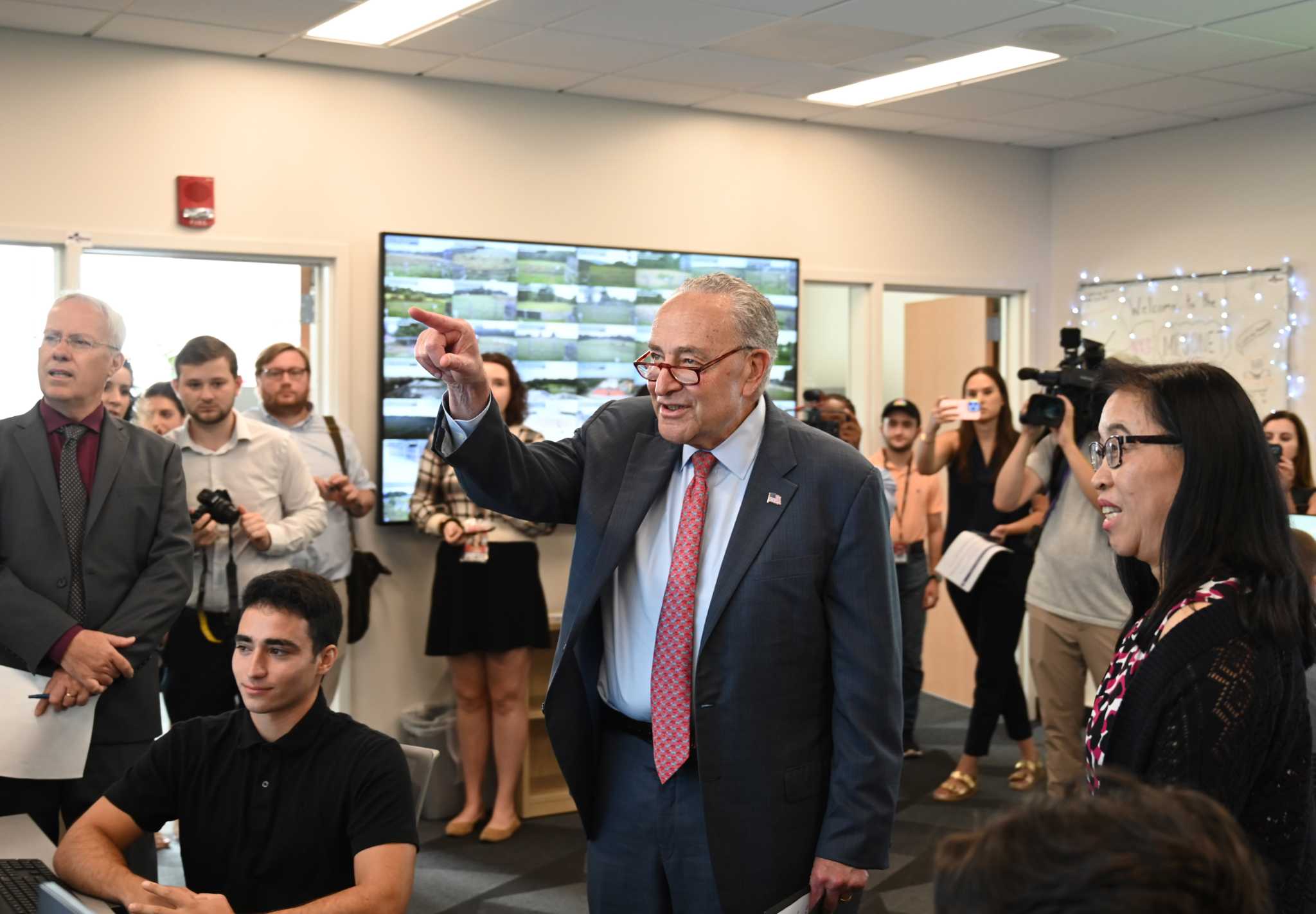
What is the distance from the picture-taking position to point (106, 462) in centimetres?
304

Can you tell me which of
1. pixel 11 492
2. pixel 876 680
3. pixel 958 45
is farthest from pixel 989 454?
Answer: pixel 11 492

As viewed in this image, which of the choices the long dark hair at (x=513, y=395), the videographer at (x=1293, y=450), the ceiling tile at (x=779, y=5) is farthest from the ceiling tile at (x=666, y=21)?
the videographer at (x=1293, y=450)

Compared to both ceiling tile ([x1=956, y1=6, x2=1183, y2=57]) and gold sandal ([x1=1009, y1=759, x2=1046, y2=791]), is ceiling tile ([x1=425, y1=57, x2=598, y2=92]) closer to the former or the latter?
ceiling tile ([x1=956, y1=6, x2=1183, y2=57])

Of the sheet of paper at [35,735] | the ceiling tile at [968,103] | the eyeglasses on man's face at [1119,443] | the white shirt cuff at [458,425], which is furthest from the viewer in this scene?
the ceiling tile at [968,103]

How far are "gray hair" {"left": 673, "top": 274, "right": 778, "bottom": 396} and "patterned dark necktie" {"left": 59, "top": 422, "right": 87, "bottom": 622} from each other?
1631 mm

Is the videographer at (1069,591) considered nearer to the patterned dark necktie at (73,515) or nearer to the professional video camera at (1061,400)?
the professional video camera at (1061,400)

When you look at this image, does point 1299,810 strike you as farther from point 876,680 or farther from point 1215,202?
point 1215,202

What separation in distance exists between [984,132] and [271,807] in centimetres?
516

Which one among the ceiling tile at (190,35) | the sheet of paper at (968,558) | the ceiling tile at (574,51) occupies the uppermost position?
the ceiling tile at (574,51)

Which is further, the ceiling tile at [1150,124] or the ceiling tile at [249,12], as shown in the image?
the ceiling tile at [1150,124]

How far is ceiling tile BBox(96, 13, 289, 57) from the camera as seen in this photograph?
14.3 feet

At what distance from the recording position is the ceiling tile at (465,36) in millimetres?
4398

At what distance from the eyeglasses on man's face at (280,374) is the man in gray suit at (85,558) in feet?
4.54

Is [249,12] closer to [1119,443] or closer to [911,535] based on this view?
[911,535]
